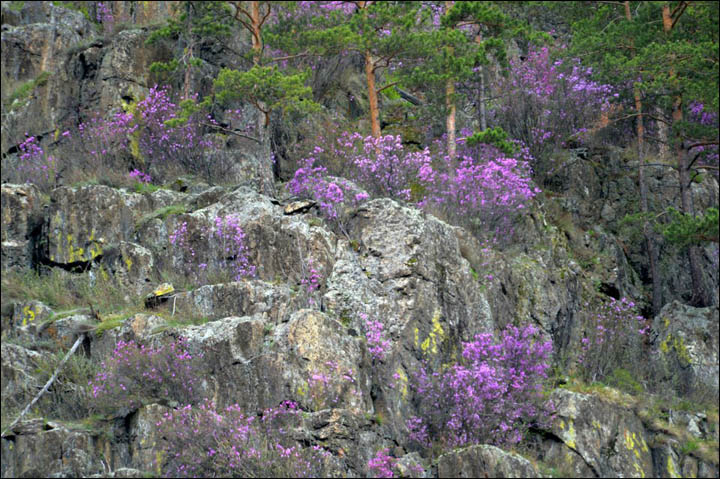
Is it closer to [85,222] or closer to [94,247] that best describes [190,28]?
[85,222]

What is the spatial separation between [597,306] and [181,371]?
28.3ft

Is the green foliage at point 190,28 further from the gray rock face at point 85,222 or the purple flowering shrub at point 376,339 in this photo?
the purple flowering shrub at point 376,339

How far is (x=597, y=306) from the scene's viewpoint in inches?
674

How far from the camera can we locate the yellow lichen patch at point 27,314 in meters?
13.8

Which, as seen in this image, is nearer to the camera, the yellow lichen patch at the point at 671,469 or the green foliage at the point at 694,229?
the yellow lichen patch at the point at 671,469

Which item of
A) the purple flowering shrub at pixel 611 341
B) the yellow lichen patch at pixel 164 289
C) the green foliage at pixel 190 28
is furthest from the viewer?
the green foliage at pixel 190 28

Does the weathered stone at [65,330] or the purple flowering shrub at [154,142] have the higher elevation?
the purple flowering shrub at [154,142]

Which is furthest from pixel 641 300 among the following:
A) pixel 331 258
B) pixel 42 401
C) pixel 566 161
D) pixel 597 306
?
pixel 42 401

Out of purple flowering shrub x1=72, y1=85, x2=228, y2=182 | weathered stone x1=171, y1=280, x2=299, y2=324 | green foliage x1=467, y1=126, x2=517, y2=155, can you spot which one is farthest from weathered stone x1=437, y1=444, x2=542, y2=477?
purple flowering shrub x1=72, y1=85, x2=228, y2=182

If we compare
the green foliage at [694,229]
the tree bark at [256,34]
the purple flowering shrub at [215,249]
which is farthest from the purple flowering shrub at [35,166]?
the green foliage at [694,229]

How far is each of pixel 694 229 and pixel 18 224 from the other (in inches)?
471

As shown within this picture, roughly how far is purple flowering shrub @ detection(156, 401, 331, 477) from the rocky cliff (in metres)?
0.18

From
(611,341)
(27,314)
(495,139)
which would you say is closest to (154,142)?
(27,314)

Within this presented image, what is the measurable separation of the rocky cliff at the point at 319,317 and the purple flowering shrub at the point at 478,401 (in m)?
0.24
